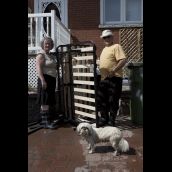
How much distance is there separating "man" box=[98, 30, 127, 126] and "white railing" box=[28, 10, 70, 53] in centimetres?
322

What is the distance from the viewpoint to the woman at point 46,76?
7.54m

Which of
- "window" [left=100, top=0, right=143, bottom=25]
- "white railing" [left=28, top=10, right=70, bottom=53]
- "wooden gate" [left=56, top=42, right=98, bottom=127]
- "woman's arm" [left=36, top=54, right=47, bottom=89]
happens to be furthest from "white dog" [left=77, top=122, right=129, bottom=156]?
"window" [left=100, top=0, right=143, bottom=25]

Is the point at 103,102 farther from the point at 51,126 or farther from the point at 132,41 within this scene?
the point at 132,41

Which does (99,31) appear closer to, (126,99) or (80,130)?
(126,99)

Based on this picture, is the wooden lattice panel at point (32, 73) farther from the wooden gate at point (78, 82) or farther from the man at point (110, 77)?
the man at point (110, 77)

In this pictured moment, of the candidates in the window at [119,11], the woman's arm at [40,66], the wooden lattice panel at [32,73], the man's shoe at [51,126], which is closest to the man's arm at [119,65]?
the woman's arm at [40,66]

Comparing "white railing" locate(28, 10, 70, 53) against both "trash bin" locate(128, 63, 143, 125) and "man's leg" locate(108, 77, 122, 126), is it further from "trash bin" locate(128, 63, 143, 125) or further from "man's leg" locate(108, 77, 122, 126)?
"man's leg" locate(108, 77, 122, 126)

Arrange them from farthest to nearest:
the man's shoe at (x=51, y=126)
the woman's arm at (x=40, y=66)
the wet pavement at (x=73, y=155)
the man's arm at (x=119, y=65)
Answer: the man's shoe at (x=51, y=126) < the woman's arm at (x=40, y=66) < the man's arm at (x=119, y=65) < the wet pavement at (x=73, y=155)

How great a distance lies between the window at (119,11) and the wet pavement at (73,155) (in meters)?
6.96

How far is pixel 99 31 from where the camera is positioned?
13.9 metres

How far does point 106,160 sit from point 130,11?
9.32 m

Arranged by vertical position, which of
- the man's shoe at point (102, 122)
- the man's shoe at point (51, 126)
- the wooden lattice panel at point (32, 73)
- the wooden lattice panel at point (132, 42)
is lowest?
the man's shoe at point (51, 126)

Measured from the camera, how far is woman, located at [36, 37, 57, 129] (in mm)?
7543
